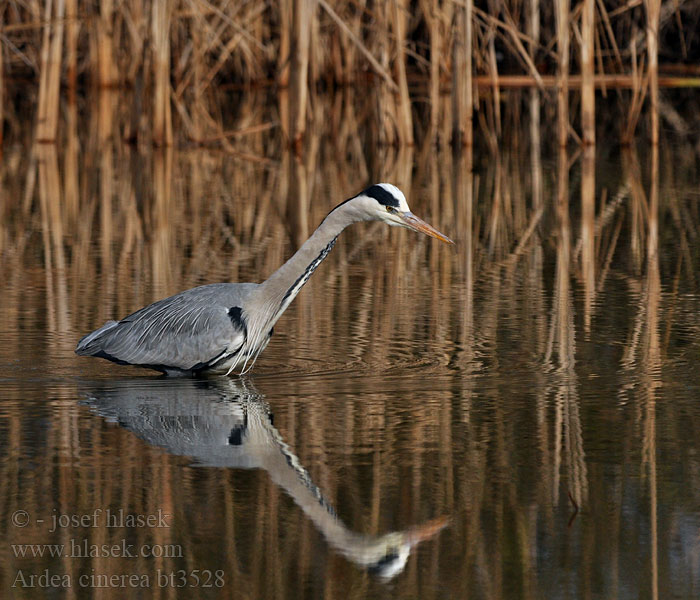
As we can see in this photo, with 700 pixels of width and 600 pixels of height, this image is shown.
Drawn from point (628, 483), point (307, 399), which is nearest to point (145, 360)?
point (307, 399)

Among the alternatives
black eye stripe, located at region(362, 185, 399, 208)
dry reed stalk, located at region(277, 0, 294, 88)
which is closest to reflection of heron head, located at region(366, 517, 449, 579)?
black eye stripe, located at region(362, 185, 399, 208)

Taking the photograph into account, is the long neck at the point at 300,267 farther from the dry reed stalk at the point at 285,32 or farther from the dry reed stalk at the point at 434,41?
the dry reed stalk at the point at 285,32

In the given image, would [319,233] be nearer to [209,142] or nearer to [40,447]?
[40,447]

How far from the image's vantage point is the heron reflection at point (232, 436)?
12.7ft

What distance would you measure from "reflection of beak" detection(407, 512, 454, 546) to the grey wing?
2054 mm

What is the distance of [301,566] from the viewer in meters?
3.71

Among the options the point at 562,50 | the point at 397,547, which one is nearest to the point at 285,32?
the point at 562,50

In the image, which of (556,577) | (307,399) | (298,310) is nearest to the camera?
(556,577)

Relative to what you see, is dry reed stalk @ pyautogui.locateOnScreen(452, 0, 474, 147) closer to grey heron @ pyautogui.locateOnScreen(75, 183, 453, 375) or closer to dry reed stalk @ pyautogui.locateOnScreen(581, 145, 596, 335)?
dry reed stalk @ pyautogui.locateOnScreen(581, 145, 596, 335)

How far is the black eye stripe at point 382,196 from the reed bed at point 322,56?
22.9 feet

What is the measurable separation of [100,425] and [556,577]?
6.91ft

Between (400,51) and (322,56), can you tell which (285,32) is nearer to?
(400,51)
